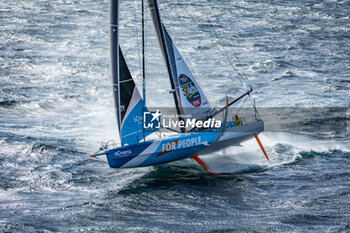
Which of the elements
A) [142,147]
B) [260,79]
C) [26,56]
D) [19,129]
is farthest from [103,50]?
[142,147]

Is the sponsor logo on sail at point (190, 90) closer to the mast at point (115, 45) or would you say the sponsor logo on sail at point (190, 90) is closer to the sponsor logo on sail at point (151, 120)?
the sponsor logo on sail at point (151, 120)

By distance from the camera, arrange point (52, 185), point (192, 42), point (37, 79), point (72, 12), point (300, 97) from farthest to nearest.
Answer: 1. point (72, 12)
2. point (192, 42)
3. point (37, 79)
4. point (300, 97)
5. point (52, 185)

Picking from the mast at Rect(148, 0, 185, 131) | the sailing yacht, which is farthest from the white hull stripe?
the mast at Rect(148, 0, 185, 131)

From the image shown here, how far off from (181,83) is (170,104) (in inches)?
399

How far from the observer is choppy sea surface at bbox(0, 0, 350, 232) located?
17734mm

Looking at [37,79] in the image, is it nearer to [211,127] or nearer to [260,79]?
[260,79]

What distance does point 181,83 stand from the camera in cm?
2327

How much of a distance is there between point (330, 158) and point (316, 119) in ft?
21.0

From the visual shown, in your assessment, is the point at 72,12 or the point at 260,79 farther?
the point at 72,12

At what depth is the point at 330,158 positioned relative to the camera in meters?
23.7

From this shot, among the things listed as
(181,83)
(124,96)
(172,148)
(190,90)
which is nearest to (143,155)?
(172,148)

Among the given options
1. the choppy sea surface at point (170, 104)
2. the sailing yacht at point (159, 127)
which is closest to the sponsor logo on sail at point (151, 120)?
the sailing yacht at point (159, 127)

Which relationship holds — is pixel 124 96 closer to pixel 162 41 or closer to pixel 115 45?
pixel 115 45

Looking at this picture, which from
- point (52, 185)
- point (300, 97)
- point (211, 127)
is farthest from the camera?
→ point (300, 97)
